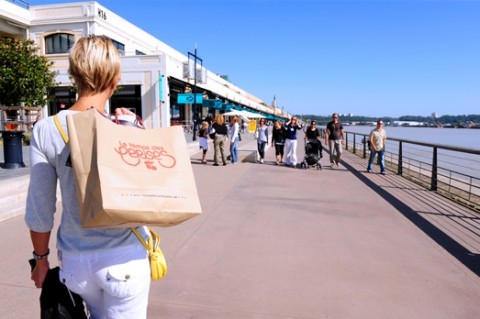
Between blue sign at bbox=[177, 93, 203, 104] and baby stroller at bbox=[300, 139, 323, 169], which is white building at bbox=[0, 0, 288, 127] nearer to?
blue sign at bbox=[177, 93, 203, 104]

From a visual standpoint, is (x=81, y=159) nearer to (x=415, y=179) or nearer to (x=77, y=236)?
(x=77, y=236)

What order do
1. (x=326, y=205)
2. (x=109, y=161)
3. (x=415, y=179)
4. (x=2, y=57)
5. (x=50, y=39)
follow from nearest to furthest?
(x=109, y=161) → (x=326, y=205) → (x=415, y=179) → (x=2, y=57) → (x=50, y=39)

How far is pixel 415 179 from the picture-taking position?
9672 mm

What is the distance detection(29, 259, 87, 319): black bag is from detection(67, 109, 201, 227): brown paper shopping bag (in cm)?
42

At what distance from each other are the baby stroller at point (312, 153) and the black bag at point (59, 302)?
10.3 metres

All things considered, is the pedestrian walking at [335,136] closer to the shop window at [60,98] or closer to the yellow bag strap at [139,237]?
the yellow bag strap at [139,237]

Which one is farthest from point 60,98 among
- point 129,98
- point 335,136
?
point 335,136

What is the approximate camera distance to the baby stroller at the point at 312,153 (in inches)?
446

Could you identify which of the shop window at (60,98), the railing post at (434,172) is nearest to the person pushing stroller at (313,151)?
the railing post at (434,172)

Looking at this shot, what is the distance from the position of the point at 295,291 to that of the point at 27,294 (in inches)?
92.9

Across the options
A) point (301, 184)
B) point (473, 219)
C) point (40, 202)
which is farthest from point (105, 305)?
point (301, 184)

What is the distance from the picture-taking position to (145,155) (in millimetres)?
1361

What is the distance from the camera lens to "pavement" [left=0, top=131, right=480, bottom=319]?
295 centimetres

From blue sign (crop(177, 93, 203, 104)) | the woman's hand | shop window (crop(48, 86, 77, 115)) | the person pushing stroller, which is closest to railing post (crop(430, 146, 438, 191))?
the person pushing stroller
